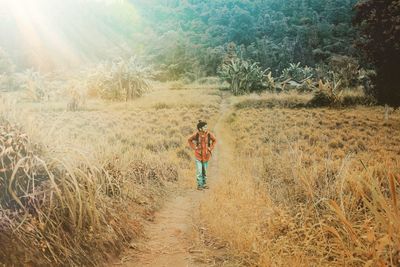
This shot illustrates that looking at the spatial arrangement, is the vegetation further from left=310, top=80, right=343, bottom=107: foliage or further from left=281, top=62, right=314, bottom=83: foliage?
left=281, top=62, right=314, bottom=83: foliage

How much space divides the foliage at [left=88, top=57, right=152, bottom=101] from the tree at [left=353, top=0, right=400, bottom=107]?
15767 mm

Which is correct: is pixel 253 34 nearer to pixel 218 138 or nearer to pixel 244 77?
pixel 244 77

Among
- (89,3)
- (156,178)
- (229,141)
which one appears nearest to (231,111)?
(229,141)

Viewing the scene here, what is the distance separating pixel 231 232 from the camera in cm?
471

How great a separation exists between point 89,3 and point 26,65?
21.0m

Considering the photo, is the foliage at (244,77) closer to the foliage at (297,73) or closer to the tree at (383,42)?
the foliage at (297,73)

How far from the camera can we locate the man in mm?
8070

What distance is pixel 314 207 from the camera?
4.88 meters

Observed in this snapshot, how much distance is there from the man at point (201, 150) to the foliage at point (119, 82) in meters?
19.1

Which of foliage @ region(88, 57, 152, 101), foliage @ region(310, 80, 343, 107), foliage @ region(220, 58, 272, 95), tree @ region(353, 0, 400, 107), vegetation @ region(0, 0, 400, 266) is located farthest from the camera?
foliage @ region(220, 58, 272, 95)

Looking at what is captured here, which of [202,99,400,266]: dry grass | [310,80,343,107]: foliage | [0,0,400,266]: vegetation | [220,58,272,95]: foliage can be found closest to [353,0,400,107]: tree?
[0,0,400,266]: vegetation

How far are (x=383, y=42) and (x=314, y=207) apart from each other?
33.7 feet

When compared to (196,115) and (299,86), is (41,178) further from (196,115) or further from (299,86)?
(299,86)

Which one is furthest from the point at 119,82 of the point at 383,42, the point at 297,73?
the point at 383,42
